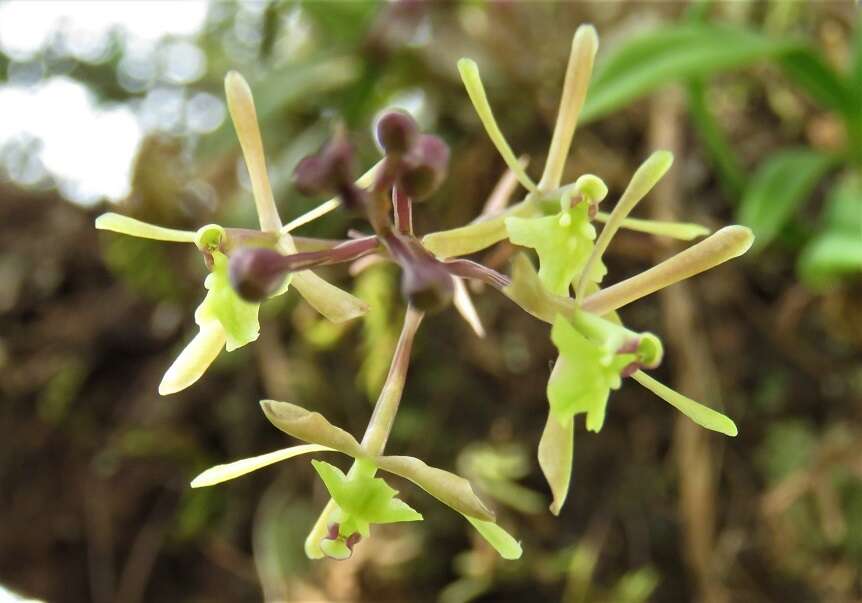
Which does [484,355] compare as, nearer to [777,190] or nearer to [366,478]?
[777,190]

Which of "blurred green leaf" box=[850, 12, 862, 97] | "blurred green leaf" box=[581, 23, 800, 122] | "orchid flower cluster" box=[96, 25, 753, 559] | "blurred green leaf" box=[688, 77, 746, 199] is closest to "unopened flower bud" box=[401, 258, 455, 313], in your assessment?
"orchid flower cluster" box=[96, 25, 753, 559]

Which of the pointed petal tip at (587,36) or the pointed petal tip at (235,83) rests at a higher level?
the pointed petal tip at (587,36)

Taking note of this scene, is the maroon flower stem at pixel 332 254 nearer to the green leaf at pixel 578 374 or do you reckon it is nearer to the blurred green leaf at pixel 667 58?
the green leaf at pixel 578 374

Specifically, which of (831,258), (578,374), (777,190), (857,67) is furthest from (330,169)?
(857,67)

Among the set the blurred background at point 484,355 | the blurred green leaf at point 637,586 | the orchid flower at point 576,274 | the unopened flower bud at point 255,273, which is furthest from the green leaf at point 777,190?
the unopened flower bud at point 255,273

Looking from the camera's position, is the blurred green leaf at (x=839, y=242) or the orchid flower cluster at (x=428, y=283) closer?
the orchid flower cluster at (x=428, y=283)

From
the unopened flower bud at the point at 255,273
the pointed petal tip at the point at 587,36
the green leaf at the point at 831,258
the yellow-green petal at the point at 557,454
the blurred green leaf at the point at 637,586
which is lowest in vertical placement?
the blurred green leaf at the point at 637,586
